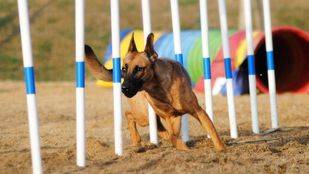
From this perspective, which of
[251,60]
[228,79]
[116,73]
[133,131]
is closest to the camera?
[116,73]

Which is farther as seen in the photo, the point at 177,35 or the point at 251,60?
the point at 251,60

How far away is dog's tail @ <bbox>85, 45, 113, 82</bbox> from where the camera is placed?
8773 mm

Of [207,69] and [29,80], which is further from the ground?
[207,69]

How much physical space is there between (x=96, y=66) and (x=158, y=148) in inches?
45.1

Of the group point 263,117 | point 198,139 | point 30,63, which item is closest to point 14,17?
point 263,117

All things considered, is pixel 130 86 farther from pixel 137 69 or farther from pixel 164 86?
pixel 164 86

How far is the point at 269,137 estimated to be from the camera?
10.2m

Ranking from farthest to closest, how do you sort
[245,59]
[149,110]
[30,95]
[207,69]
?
[245,59]
[207,69]
[149,110]
[30,95]

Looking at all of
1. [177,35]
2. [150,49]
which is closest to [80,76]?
[150,49]

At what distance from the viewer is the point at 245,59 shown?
18594mm

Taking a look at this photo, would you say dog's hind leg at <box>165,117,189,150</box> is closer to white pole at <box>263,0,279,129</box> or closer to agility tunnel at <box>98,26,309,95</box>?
white pole at <box>263,0,279,129</box>

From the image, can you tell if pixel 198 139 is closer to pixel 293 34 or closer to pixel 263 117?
pixel 263 117

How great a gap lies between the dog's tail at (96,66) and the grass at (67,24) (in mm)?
16977

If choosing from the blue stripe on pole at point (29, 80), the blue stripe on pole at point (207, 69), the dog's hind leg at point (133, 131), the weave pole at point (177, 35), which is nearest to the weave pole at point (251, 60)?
the blue stripe on pole at point (207, 69)
